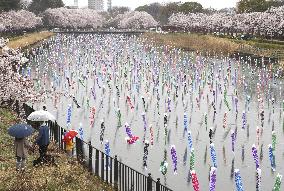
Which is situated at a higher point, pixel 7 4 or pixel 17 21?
pixel 7 4

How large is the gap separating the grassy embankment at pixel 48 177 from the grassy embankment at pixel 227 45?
4441 centimetres

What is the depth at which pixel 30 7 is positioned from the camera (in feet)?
456

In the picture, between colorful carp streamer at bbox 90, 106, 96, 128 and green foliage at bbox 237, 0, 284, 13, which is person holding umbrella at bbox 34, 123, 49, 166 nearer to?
colorful carp streamer at bbox 90, 106, 96, 128

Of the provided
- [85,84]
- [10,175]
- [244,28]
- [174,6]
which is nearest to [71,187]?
[10,175]

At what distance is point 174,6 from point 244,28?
66.7 m

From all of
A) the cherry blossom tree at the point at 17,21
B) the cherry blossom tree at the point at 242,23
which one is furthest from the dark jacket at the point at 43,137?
the cherry blossom tree at the point at 17,21

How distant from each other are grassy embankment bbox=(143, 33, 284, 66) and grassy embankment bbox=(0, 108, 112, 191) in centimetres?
4441

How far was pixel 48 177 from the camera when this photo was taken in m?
14.3

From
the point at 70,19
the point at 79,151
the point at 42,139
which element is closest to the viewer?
the point at 42,139

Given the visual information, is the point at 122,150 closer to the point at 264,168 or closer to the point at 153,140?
the point at 153,140

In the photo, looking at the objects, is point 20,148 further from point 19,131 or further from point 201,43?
point 201,43

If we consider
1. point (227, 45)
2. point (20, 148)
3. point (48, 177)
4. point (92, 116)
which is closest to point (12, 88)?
point (92, 116)

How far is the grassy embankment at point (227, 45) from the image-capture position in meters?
64.5

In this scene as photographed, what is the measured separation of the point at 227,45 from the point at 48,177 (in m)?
62.9
